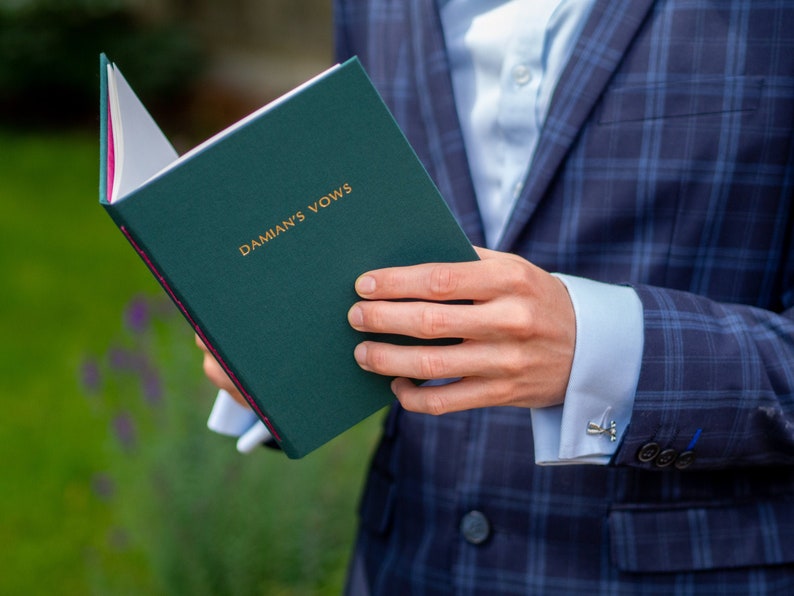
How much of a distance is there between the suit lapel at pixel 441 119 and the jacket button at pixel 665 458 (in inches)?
13.8

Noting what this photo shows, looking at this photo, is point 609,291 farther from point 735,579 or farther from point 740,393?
point 735,579

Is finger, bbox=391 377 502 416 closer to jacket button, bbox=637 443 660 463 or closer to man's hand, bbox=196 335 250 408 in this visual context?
jacket button, bbox=637 443 660 463

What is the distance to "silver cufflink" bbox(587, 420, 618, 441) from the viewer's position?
40.4 inches

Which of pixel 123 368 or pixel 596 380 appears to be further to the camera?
pixel 123 368

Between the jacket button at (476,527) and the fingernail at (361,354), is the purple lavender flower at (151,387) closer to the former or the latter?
the jacket button at (476,527)

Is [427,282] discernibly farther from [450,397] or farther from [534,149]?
[534,149]

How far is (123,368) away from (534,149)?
1866 millimetres

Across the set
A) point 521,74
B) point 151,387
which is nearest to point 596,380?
point 521,74

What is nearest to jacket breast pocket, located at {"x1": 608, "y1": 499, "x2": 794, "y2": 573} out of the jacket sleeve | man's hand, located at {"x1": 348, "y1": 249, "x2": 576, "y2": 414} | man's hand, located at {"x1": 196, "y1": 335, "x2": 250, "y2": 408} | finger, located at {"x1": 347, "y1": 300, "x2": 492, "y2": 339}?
the jacket sleeve

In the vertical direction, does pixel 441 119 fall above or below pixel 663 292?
above

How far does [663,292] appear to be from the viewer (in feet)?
3.46

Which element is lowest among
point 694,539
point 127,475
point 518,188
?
point 127,475

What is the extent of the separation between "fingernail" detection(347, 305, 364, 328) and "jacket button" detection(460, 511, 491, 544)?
402 millimetres

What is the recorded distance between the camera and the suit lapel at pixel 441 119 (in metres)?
1.23
